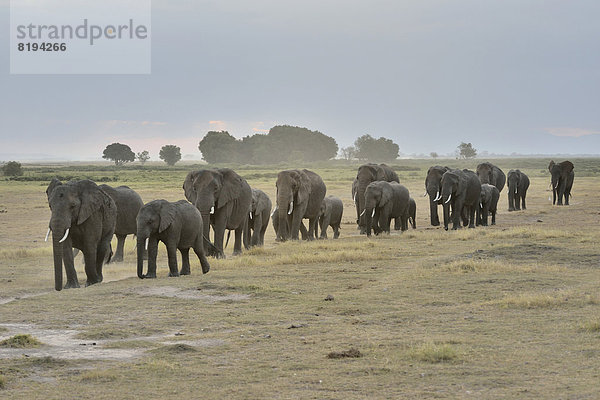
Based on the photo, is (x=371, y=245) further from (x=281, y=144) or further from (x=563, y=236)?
(x=281, y=144)

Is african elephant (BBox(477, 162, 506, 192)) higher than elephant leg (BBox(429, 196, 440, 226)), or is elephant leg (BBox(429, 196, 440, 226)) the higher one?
african elephant (BBox(477, 162, 506, 192))

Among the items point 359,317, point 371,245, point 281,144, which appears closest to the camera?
point 359,317

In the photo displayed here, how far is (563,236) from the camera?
2652 cm

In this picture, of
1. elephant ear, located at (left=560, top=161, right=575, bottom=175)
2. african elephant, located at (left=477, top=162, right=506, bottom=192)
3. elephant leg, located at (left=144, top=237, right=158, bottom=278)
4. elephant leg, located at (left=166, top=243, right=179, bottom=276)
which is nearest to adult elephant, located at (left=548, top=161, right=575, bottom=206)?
elephant ear, located at (left=560, top=161, right=575, bottom=175)

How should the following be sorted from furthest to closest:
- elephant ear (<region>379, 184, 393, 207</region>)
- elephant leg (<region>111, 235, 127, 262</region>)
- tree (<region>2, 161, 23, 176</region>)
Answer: tree (<region>2, 161, 23, 176</region>) → elephant ear (<region>379, 184, 393, 207</region>) → elephant leg (<region>111, 235, 127, 262</region>)

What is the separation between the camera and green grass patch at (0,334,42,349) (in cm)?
1117

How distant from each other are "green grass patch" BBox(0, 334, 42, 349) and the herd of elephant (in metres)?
5.37

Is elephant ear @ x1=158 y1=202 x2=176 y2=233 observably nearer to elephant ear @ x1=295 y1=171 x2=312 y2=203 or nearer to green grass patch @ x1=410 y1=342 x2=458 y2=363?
green grass patch @ x1=410 y1=342 x2=458 y2=363

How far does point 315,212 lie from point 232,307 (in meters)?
16.1

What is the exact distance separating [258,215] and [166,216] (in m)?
9.03

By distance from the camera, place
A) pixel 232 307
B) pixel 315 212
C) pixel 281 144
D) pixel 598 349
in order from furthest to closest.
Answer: pixel 281 144, pixel 315 212, pixel 232 307, pixel 598 349

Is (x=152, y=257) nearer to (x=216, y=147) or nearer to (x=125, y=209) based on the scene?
(x=125, y=209)

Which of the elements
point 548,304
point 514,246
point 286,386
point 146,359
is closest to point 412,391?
point 286,386

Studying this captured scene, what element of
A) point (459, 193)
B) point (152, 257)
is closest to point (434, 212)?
point (459, 193)
